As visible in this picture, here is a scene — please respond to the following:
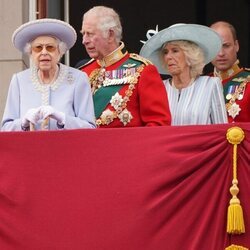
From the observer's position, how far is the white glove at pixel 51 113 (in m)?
6.11

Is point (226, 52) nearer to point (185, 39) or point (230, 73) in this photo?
point (230, 73)

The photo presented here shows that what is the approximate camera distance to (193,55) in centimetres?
691

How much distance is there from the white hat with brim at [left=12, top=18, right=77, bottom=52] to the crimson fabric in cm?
63

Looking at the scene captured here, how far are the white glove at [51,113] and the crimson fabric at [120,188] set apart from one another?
11cm

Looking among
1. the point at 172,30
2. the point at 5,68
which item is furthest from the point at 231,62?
the point at 5,68

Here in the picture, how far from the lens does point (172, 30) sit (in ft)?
22.6

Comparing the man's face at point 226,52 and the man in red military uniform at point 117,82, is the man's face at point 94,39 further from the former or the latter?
the man's face at point 226,52

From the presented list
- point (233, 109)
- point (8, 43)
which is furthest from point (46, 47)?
point (8, 43)

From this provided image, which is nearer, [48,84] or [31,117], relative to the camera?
[31,117]

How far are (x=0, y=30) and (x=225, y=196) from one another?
2788 millimetres

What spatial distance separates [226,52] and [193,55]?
0.83m

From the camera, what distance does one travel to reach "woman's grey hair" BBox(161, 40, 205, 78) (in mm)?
6902

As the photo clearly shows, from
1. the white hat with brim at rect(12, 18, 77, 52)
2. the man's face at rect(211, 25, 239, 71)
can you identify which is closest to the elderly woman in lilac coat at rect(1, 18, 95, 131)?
the white hat with brim at rect(12, 18, 77, 52)

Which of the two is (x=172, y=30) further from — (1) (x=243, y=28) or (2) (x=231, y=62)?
(1) (x=243, y=28)
